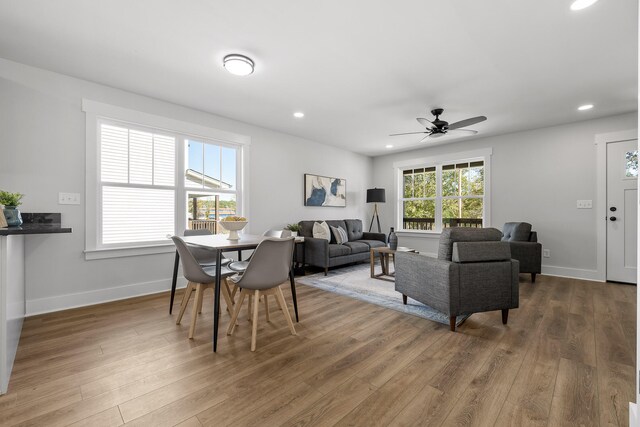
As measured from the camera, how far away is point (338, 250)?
4.79 m

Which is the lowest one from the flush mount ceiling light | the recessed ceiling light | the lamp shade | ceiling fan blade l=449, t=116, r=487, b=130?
the lamp shade

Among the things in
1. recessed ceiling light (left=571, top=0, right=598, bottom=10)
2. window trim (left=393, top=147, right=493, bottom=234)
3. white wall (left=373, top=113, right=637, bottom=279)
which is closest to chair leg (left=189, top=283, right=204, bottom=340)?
recessed ceiling light (left=571, top=0, right=598, bottom=10)

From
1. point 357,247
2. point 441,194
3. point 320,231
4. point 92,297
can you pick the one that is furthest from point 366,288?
point 441,194

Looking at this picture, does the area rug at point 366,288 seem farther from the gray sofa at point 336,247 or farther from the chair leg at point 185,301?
the chair leg at point 185,301

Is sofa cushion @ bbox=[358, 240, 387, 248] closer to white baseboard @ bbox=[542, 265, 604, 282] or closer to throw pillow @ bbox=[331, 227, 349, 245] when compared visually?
throw pillow @ bbox=[331, 227, 349, 245]

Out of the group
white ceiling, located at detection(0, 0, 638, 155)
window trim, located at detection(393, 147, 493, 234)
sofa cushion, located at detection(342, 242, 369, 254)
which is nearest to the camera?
white ceiling, located at detection(0, 0, 638, 155)

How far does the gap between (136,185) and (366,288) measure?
10.6ft

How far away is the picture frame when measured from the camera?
18.5 ft

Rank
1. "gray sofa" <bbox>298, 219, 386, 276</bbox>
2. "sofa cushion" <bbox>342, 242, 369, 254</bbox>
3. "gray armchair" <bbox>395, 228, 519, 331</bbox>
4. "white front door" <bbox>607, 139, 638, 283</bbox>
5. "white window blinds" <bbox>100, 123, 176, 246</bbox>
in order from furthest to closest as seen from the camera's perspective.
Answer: "sofa cushion" <bbox>342, 242, 369, 254</bbox> → "gray sofa" <bbox>298, 219, 386, 276</bbox> → "white front door" <bbox>607, 139, 638, 283</bbox> → "white window blinds" <bbox>100, 123, 176, 246</bbox> → "gray armchair" <bbox>395, 228, 519, 331</bbox>

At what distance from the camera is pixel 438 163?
6.12m

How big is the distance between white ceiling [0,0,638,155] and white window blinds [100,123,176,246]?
61cm

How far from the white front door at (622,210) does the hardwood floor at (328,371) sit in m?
1.87

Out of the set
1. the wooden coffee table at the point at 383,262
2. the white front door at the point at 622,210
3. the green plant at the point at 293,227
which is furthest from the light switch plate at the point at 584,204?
the green plant at the point at 293,227

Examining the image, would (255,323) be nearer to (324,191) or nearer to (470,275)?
(470,275)
